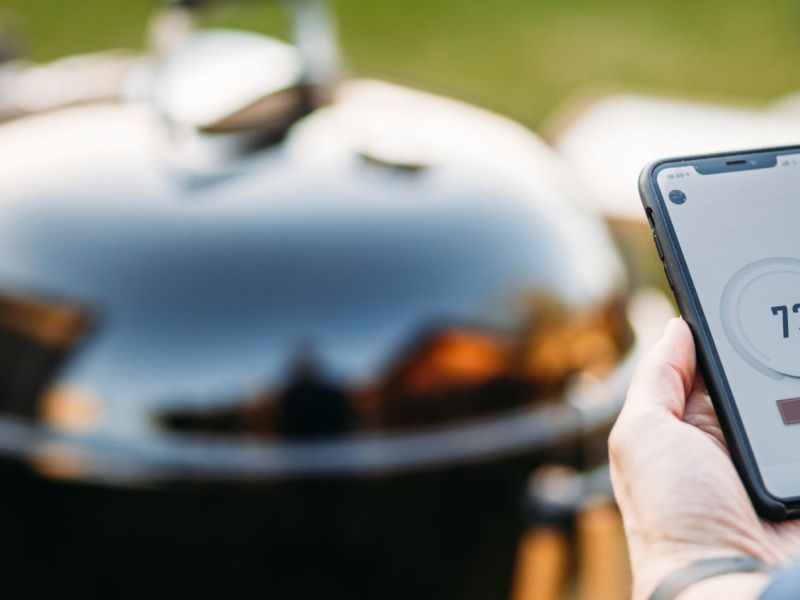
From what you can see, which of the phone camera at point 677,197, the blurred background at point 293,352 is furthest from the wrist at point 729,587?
the blurred background at point 293,352

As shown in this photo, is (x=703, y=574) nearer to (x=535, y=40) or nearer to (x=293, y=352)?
(x=293, y=352)

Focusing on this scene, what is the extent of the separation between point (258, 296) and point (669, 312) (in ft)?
4.11

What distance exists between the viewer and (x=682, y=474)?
1.00 m

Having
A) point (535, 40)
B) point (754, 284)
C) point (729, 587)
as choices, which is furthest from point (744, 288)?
point (535, 40)

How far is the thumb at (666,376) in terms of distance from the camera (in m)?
1.07

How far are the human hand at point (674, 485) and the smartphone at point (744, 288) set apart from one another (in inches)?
1.1

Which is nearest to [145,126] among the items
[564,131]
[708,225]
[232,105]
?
[232,105]

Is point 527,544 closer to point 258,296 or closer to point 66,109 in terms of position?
point 258,296

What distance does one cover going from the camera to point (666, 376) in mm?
1080

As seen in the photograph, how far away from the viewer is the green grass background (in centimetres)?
852

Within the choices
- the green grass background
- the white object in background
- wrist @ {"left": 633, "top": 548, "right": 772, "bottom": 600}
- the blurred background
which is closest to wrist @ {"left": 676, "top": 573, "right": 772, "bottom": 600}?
wrist @ {"left": 633, "top": 548, "right": 772, "bottom": 600}

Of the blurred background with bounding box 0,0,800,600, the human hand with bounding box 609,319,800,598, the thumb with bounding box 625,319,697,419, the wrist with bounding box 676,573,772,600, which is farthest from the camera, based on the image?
the blurred background with bounding box 0,0,800,600

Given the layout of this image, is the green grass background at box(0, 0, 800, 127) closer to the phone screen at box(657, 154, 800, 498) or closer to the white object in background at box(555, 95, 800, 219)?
the white object in background at box(555, 95, 800, 219)

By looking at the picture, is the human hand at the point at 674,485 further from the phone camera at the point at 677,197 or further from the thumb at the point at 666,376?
the phone camera at the point at 677,197
